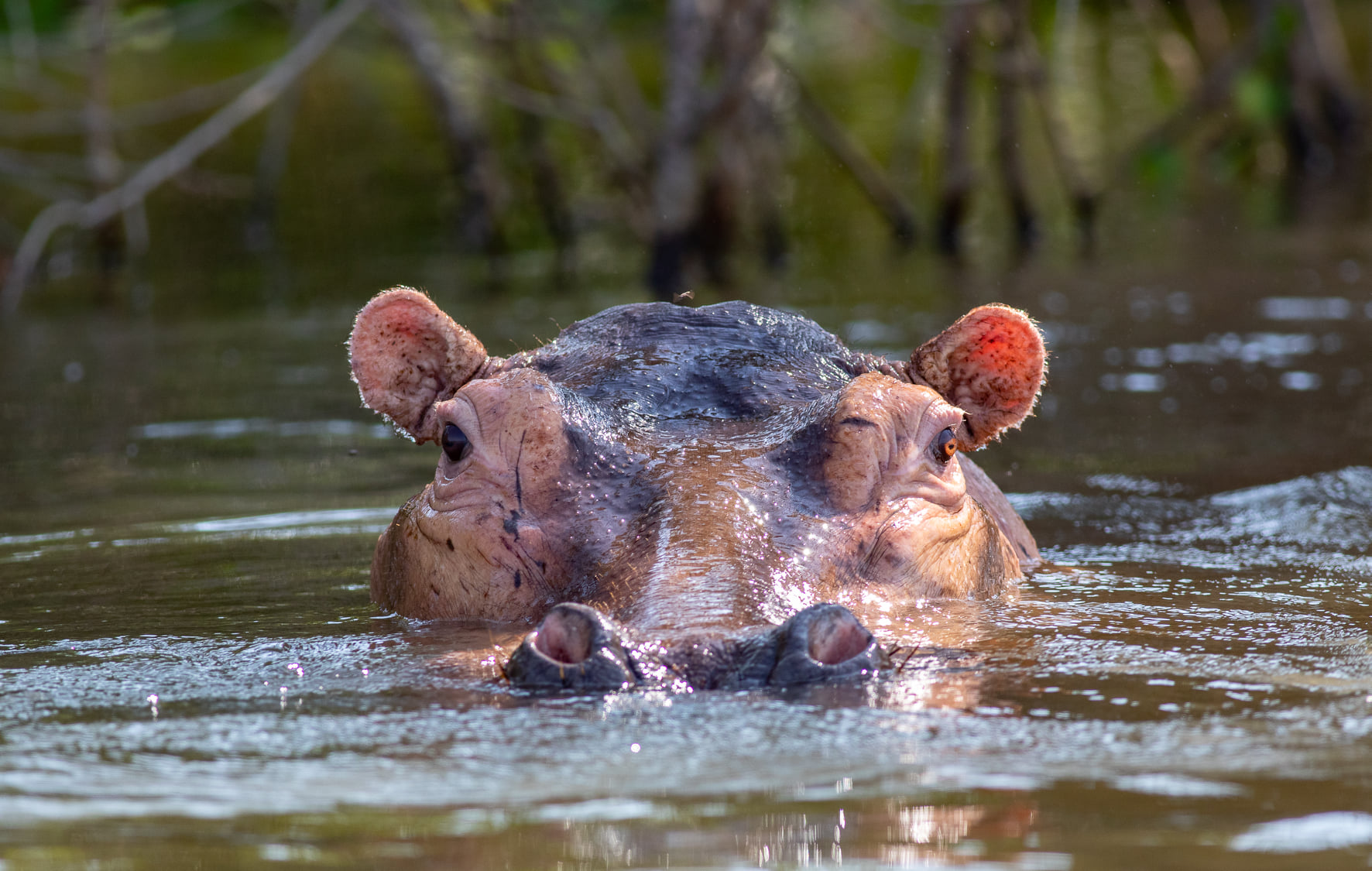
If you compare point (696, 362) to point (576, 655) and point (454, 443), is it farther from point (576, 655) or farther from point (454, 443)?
point (576, 655)

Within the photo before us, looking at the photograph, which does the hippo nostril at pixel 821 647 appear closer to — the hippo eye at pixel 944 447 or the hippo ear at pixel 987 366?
the hippo eye at pixel 944 447

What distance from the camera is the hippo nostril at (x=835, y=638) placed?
350 cm

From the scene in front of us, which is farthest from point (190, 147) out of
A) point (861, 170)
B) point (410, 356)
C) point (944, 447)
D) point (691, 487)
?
point (691, 487)

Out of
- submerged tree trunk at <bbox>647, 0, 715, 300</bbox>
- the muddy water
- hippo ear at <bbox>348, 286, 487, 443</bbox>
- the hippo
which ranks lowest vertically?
the muddy water

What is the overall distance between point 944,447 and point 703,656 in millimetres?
1472

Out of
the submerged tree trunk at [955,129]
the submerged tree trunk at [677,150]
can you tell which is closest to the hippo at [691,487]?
the submerged tree trunk at [677,150]

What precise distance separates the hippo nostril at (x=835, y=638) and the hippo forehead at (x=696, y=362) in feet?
4.15

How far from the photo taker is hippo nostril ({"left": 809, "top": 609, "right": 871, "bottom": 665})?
3500 mm

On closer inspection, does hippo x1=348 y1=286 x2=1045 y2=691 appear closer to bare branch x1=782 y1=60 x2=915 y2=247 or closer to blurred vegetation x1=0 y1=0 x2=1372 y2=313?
blurred vegetation x1=0 y1=0 x2=1372 y2=313

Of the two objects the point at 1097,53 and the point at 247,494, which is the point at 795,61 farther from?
the point at 247,494

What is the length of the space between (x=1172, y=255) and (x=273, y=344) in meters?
6.69

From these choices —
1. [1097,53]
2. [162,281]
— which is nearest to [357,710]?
[162,281]

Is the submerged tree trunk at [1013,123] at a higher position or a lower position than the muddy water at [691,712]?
higher

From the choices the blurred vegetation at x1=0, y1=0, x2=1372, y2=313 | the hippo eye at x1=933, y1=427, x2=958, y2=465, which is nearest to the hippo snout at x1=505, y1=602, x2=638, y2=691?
the hippo eye at x1=933, y1=427, x2=958, y2=465
